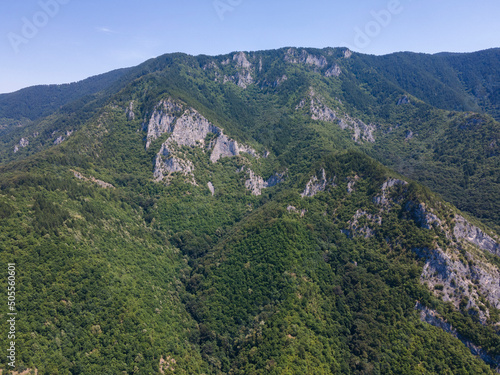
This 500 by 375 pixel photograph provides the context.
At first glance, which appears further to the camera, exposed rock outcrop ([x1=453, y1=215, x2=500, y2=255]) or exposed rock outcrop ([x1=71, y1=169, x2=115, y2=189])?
exposed rock outcrop ([x1=71, y1=169, x2=115, y2=189])

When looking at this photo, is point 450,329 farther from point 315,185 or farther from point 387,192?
point 315,185

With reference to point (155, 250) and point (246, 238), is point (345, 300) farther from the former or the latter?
point (155, 250)

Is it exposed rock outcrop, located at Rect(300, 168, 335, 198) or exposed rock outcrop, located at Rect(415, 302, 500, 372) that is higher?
exposed rock outcrop, located at Rect(300, 168, 335, 198)

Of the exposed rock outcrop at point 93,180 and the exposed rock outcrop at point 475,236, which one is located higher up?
the exposed rock outcrop at point 93,180

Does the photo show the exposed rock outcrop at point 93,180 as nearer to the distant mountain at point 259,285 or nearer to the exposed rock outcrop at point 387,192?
the distant mountain at point 259,285

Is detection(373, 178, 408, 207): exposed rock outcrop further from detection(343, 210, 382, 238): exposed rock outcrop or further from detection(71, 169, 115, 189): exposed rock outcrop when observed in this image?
detection(71, 169, 115, 189): exposed rock outcrop

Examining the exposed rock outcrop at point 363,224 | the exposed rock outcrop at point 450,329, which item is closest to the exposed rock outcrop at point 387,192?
the exposed rock outcrop at point 363,224

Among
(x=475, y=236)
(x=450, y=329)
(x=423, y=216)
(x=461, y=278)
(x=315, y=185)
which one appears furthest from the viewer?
(x=315, y=185)

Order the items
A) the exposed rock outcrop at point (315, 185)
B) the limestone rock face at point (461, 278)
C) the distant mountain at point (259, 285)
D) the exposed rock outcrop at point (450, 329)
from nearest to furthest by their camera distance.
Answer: the distant mountain at point (259, 285), the exposed rock outcrop at point (450, 329), the limestone rock face at point (461, 278), the exposed rock outcrop at point (315, 185)

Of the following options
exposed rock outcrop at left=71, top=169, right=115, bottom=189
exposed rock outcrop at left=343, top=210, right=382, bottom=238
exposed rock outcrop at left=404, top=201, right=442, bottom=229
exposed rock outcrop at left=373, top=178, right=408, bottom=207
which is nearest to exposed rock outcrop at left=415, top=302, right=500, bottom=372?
exposed rock outcrop at left=404, top=201, right=442, bottom=229

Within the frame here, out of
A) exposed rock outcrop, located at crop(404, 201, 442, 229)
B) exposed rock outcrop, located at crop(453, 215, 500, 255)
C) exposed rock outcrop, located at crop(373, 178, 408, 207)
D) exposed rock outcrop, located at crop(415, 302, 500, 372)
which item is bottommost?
exposed rock outcrop, located at crop(415, 302, 500, 372)

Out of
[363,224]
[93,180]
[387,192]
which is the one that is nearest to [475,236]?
[387,192]

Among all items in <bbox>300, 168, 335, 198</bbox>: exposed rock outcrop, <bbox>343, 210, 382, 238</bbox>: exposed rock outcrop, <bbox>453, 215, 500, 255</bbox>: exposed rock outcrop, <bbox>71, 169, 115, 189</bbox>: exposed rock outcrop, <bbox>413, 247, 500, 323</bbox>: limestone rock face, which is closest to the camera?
<bbox>413, 247, 500, 323</bbox>: limestone rock face

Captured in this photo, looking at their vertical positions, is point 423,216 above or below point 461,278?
above
